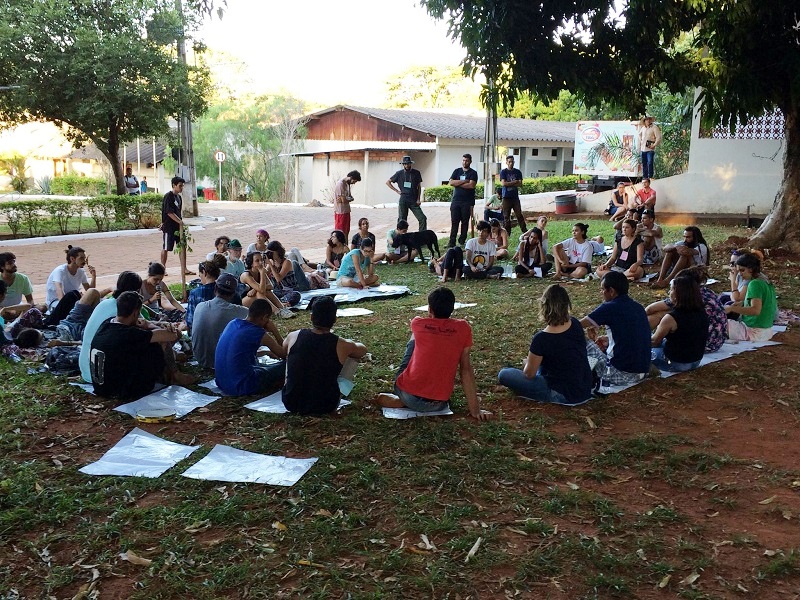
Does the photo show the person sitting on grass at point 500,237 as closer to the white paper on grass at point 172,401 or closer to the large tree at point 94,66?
the white paper on grass at point 172,401

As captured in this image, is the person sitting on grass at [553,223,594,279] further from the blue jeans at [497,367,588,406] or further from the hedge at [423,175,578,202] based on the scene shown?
the hedge at [423,175,578,202]

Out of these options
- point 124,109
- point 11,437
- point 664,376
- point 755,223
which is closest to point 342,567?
point 11,437

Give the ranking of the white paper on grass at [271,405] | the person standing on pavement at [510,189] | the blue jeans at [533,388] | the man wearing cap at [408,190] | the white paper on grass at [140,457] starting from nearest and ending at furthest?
1. the white paper on grass at [140,457]
2. the white paper on grass at [271,405]
3. the blue jeans at [533,388]
4. the man wearing cap at [408,190]
5. the person standing on pavement at [510,189]

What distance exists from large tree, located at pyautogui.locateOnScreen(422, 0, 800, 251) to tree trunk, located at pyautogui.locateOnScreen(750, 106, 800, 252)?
2 centimetres

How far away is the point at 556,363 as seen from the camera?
6070 mm

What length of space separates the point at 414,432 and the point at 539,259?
7.45 m

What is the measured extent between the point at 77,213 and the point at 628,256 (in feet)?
47.1

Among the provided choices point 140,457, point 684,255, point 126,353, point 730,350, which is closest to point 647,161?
point 684,255

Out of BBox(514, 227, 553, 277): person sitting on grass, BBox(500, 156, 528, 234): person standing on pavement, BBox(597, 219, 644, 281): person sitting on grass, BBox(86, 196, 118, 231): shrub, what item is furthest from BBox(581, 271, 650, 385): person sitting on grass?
BBox(86, 196, 118, 231): shrub

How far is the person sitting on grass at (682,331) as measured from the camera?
6.69 metres

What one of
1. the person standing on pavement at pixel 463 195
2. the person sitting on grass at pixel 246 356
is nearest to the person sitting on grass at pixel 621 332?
the person sitting on grass at pixel 246 356

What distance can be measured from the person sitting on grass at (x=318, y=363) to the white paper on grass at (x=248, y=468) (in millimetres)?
774

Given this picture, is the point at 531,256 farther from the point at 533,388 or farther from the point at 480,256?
the point at 533,388

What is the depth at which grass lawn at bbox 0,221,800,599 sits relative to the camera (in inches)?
147
